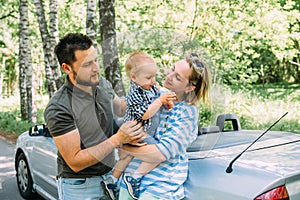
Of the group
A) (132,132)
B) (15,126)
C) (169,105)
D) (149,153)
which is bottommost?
(15,126)

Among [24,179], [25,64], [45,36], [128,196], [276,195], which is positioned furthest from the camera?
[25,64]

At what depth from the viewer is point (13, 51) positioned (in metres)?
26.5

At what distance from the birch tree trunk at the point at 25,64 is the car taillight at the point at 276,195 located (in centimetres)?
1391

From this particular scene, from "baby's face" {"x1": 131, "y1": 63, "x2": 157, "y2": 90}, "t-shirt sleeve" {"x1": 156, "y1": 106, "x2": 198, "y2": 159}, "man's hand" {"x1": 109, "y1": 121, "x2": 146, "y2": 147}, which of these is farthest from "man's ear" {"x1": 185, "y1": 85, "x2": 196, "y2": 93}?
"man's hand" {"x1": 109, "y1": 121, "x2": 146, "y2": 147}

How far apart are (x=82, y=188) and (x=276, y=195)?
1.37 m

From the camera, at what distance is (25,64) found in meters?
16.0

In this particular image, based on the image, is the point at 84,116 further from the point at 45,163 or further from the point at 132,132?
the point at 45,163

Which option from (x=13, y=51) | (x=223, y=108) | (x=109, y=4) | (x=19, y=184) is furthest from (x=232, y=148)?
(x=13, y=51)

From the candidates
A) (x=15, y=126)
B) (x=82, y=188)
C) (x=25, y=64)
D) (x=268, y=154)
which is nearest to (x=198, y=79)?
(x=268, y=154)

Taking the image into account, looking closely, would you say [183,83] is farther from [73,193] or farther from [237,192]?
[73,193]

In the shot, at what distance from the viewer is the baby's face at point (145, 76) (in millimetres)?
2580

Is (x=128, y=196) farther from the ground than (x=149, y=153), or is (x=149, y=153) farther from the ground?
(x=149, y=153)

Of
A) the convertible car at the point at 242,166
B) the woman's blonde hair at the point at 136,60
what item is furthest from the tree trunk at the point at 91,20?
the woman's blonde hair at the point at 136,60

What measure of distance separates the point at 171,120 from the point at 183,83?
0.24m
